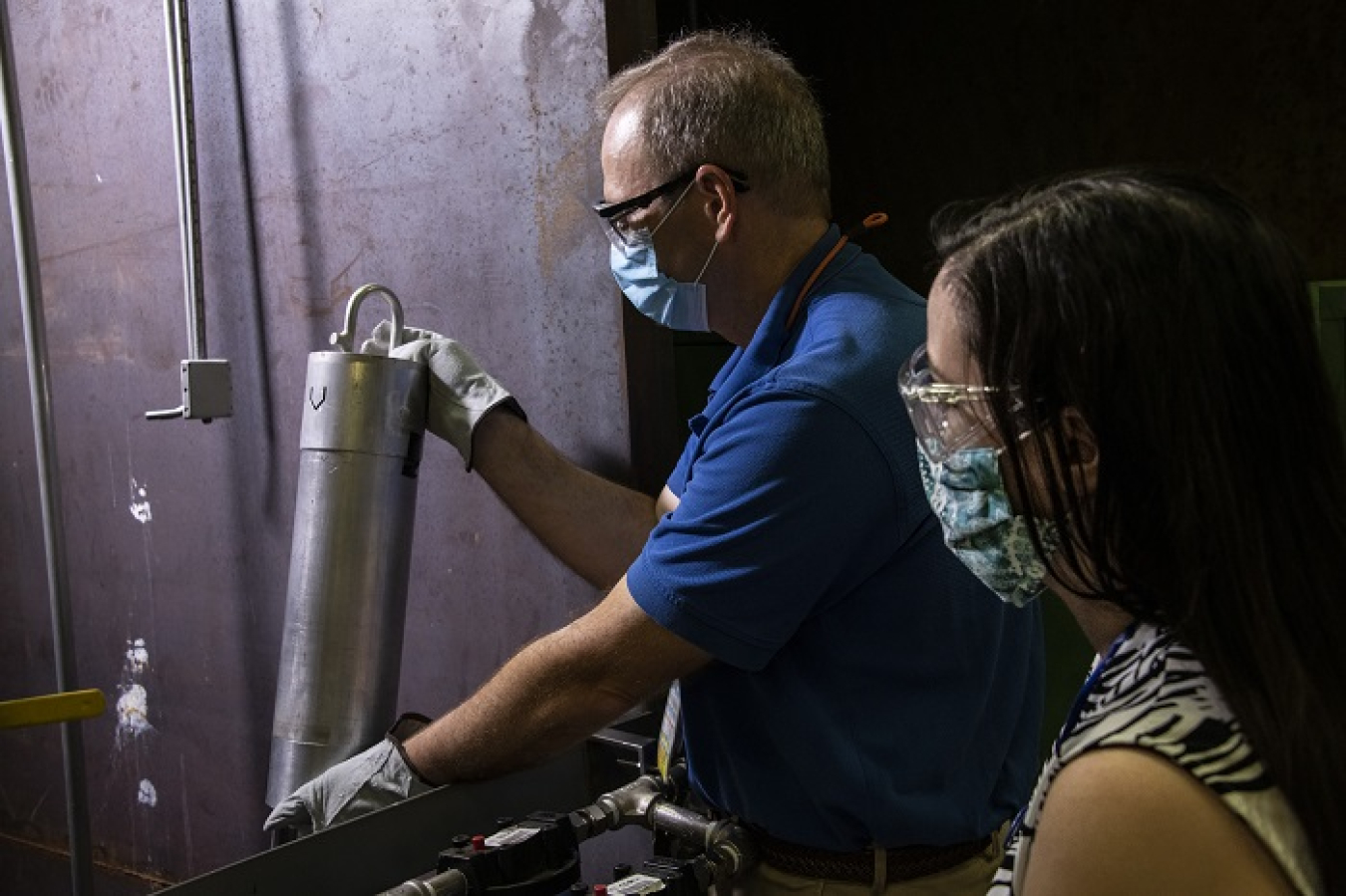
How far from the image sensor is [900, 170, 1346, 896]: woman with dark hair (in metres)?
0.63

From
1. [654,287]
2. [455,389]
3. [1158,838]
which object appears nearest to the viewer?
[1158,838]

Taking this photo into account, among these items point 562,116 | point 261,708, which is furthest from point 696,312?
point 261,708

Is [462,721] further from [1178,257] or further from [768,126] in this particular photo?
[1178,257]

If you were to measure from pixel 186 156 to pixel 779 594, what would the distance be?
47.3 inches

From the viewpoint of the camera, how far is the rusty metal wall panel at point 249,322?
1724 millimetres

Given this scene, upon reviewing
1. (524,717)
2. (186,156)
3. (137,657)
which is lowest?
(137,657)

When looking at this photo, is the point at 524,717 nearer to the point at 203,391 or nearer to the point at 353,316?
the point at 353,316

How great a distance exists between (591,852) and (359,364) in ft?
2.58

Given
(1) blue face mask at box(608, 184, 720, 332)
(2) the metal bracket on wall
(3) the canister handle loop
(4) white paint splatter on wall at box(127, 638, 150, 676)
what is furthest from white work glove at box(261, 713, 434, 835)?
(4) white paint splatter on wall at box(127, 638, 150, 676)

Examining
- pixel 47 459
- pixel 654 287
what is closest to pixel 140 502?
pixel 47 459

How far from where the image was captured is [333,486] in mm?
1488

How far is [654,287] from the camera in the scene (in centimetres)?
148

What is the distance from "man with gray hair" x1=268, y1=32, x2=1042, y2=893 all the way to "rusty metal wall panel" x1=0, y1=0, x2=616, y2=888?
0.25 meters

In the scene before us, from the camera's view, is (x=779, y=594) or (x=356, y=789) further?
(x=356, y=789)
